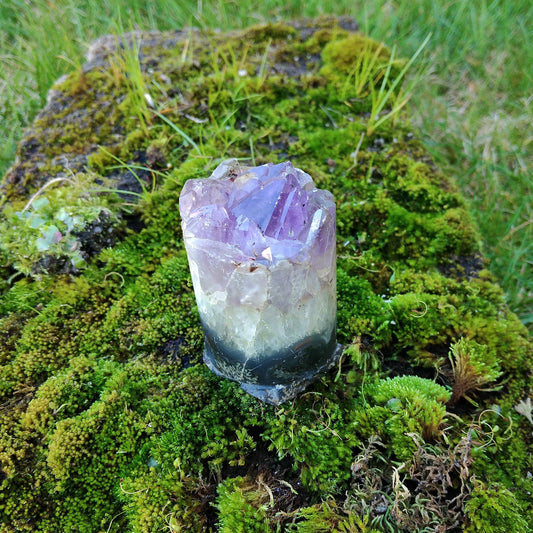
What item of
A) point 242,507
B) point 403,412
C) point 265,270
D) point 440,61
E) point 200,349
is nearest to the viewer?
point 265,270

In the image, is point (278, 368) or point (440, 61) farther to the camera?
point (440, 61)

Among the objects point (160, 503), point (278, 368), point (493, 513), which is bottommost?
point (160, 503)

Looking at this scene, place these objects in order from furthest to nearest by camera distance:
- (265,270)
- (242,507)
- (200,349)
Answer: (200,349) < (242,507) < (265,270)

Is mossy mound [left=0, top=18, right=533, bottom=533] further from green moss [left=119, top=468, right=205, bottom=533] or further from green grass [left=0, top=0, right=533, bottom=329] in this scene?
green grass [left=0, top=0, right=533, bottom=329]

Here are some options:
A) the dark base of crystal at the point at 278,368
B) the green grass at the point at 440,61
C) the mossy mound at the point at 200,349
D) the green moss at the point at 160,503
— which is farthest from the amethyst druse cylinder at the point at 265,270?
the green grass at the point at 440,61

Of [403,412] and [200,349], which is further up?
[403,412]

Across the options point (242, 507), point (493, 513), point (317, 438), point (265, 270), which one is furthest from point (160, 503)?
point (493, 513)

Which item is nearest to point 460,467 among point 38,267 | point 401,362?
point 401,362

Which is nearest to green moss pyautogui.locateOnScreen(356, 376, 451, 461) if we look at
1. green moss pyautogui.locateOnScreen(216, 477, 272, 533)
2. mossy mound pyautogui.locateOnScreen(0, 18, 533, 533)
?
mossy mound pyautogui.locateOnScreen(0, 18, 533, 533)

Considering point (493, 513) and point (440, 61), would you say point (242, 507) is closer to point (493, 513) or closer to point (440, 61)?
point (493, 513)
